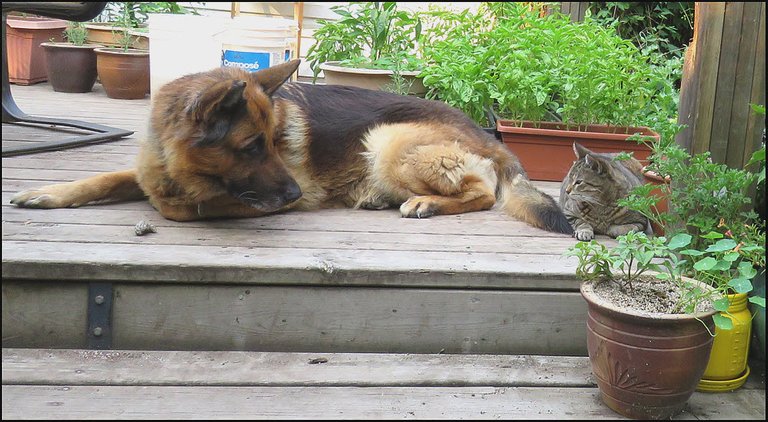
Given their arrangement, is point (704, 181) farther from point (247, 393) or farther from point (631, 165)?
point (247, 393)

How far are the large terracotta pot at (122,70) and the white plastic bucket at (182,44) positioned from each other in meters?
1.24

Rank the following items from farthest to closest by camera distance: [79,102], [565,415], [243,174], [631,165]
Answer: [79,102] → [631,165] → [243,174] → [565,415]

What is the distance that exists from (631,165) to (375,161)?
1.15 m

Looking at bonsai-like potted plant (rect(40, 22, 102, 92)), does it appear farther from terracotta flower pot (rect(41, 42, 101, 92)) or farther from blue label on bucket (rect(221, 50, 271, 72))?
blue label on bucket (rect(221, 50, 271, 72))

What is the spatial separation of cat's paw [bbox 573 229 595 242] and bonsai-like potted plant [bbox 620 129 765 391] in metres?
0.45

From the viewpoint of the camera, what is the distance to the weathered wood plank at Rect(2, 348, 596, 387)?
7.06 feet

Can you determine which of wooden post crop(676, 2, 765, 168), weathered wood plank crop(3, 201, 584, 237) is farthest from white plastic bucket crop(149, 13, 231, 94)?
wooden post crop(676, 2, 765, 168)

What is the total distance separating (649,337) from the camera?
2004mm

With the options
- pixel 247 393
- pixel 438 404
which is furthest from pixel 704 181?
pixel 247 393

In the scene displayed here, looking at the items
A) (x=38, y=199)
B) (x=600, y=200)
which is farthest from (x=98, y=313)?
(x=600, y=200)

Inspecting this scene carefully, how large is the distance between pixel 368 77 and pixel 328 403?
3.09 metres

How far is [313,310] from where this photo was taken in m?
2.39

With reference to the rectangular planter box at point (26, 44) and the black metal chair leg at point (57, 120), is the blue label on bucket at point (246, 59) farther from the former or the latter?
the rectangular planter box at point (26, 44)

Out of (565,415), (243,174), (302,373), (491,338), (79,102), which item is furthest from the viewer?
(79,102)
